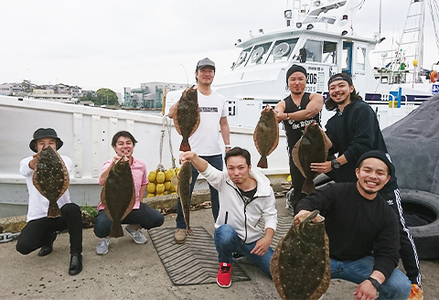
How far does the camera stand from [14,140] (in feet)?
15.7

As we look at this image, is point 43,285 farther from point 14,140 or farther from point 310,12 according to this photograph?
point 310,12

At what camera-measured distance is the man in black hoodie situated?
2703 mm

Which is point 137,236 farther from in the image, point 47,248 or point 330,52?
point 330,52

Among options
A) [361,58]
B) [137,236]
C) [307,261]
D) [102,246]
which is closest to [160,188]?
[137,236]

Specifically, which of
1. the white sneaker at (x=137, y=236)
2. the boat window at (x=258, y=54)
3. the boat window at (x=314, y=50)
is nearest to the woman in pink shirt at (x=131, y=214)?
the white sneaker at (x=137, y=236)

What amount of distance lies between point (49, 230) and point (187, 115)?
178 cm

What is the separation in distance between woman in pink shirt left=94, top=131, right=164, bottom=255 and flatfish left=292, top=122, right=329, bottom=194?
1.68 metres

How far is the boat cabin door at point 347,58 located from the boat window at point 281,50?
1.74 meters

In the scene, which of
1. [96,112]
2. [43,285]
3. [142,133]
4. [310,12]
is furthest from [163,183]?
[310,12]

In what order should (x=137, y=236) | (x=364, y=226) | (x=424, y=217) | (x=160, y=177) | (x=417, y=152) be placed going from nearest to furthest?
(x=364, y=226) < (x=137, y=236) < (x=424, y=217) < (x=417, y=152) < (x=160, y=177)

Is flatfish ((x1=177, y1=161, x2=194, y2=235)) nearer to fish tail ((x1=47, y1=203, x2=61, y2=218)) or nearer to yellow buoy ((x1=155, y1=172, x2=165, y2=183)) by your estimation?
fish tail ((x1=47, y1=203, x2=61, y2=218))

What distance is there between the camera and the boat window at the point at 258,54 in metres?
10.3

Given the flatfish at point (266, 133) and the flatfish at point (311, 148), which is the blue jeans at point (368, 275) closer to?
the flatfish at point (311, 148)

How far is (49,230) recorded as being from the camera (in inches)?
129
